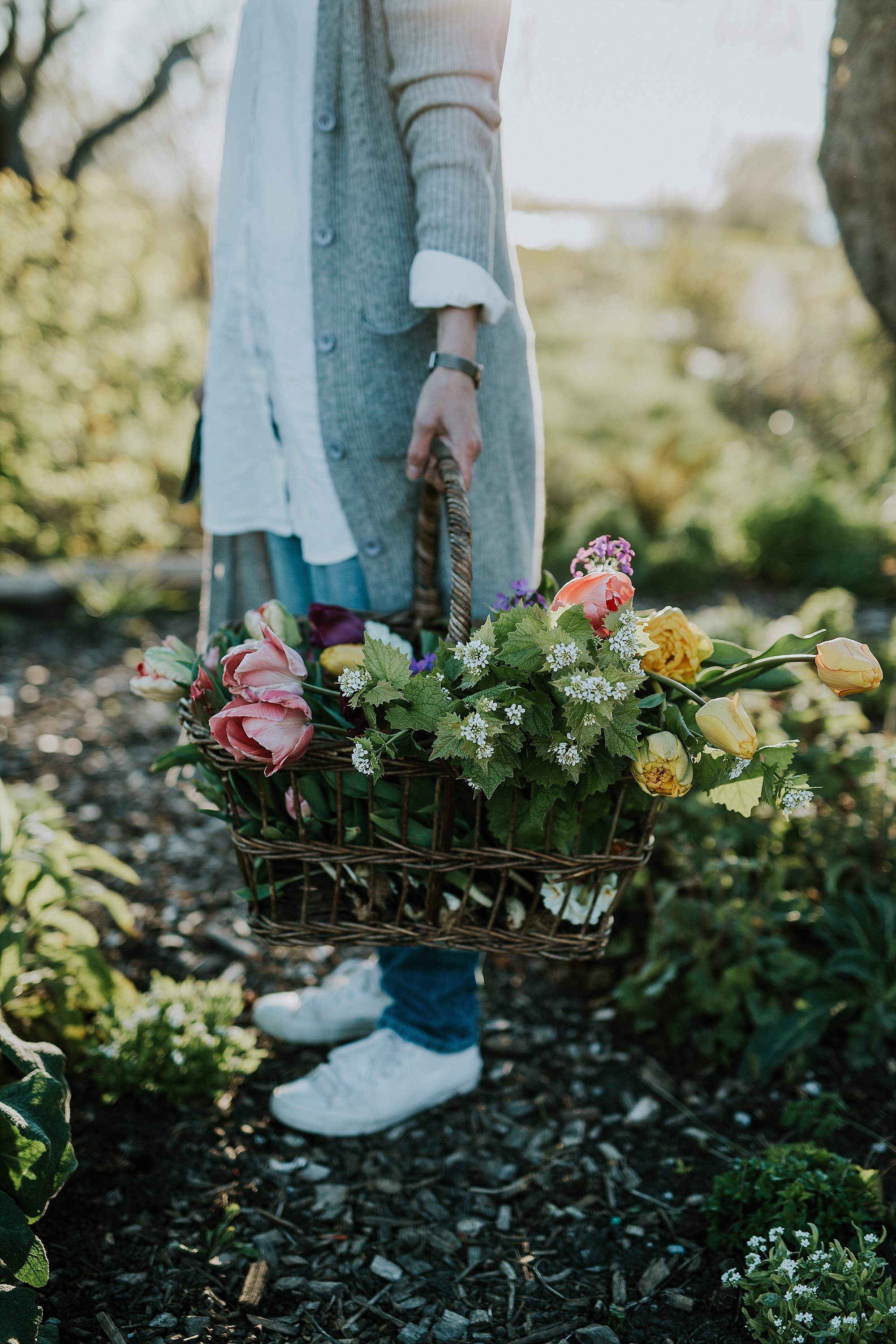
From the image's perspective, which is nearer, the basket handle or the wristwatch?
the basket handle

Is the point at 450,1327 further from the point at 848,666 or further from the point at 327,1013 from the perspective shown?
the point at 848,666

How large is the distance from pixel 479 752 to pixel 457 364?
1.87 feet

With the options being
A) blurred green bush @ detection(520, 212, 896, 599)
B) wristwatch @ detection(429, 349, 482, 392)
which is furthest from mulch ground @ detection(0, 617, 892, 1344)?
blurred green bush @ detection(520, 212, 896, 599)

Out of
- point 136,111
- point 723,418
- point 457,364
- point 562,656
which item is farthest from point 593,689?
point 136,111

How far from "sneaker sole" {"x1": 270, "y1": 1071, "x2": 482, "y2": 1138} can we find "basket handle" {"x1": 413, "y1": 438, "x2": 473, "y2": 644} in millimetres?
844

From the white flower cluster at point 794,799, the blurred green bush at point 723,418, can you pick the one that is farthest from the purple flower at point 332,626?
the blurred green bush at point 723,418

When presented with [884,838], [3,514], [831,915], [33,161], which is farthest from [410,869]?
[33,161]

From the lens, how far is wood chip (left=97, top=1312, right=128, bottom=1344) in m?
1.17

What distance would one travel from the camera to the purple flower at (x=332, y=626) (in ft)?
4.13

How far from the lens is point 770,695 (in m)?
2.26

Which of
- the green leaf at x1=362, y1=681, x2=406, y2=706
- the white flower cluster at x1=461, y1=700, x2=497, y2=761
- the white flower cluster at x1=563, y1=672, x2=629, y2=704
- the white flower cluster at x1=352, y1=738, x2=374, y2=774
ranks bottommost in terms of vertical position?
the white flower cluster at x1=352, y1=738, x2=374, y2=774

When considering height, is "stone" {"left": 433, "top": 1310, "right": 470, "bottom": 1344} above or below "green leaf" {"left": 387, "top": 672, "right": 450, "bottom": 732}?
below

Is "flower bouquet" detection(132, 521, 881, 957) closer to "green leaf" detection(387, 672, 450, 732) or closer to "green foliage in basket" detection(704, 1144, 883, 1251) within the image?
"green leaf" detection(387, 672, 450, 732)

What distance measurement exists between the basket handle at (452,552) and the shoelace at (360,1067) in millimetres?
743
